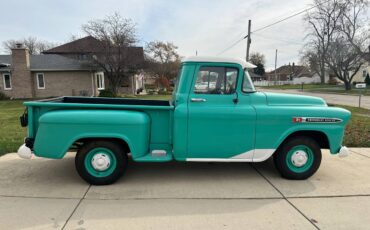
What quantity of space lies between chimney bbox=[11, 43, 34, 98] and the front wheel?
2618cm

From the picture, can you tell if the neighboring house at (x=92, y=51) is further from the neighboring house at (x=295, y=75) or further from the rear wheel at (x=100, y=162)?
the neighboring house at (x=295, y=75)

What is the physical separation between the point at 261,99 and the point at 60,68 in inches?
997

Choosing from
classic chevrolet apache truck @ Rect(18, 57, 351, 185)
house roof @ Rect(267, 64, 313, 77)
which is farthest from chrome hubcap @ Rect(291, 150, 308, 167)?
house roof @ Rect(267, 64, 313, 77)

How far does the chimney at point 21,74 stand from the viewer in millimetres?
25859

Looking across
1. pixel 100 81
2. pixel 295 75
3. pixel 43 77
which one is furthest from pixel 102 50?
pixel 295 75

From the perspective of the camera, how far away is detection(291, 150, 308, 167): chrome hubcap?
506cm

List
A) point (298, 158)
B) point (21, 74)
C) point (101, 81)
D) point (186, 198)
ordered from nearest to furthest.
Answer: point (186, 198), point (298, 158), point (21, 74), point (101, 81)

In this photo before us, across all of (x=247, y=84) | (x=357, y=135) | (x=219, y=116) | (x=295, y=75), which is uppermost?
(x=295, y=75)

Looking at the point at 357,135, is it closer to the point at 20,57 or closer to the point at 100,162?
the point at 100,162

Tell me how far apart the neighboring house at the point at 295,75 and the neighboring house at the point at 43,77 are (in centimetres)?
6283

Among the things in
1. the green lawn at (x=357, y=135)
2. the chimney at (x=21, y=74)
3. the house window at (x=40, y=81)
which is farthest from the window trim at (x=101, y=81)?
the green lawn at (x=357, y=135)

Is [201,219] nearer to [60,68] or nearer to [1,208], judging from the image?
[1,208]

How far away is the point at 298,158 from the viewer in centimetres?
506

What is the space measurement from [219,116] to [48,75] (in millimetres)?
25654
